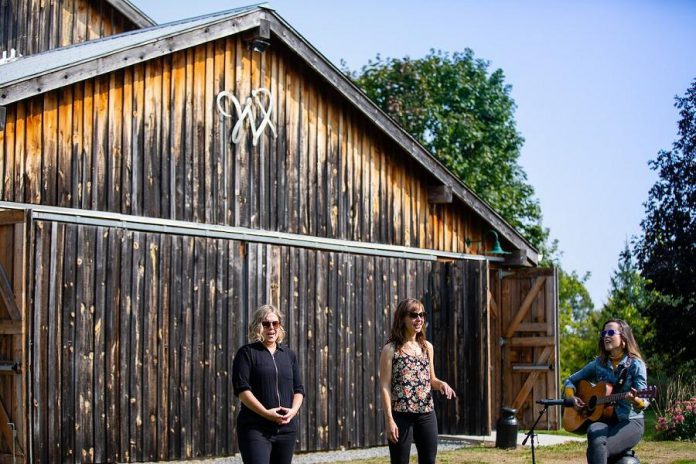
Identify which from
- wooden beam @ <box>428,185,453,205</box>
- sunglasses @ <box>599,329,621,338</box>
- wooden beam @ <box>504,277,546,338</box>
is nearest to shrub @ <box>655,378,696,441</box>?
wooden beam @ <box>504,277,546,338</box>

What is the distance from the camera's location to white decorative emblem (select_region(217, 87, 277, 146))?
13.8 m

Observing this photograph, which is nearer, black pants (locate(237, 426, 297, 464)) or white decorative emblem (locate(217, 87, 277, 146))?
black pants (locate(237, 426, 297, 464))

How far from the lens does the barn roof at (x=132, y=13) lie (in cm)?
1916

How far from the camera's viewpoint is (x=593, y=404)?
9.30 meters

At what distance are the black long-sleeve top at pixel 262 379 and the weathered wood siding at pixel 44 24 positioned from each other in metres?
10.9

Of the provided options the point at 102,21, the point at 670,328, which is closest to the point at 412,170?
the point at 102,21

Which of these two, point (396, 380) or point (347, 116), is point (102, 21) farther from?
point (396, 380)

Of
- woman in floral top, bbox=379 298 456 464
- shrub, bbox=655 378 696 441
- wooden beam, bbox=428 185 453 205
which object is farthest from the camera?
shrub, bbox=655 378 696 441

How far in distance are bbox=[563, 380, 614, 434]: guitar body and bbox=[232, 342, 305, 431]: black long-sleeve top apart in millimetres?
2482

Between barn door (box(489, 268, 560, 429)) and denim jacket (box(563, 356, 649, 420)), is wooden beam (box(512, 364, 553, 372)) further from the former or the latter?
denim jacket (box(563, 356, 649, 420))

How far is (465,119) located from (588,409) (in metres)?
24.6

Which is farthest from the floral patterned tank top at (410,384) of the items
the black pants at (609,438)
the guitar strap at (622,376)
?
the guitar strap at (622,376)

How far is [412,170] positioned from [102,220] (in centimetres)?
513

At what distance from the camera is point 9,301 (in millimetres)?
11438
